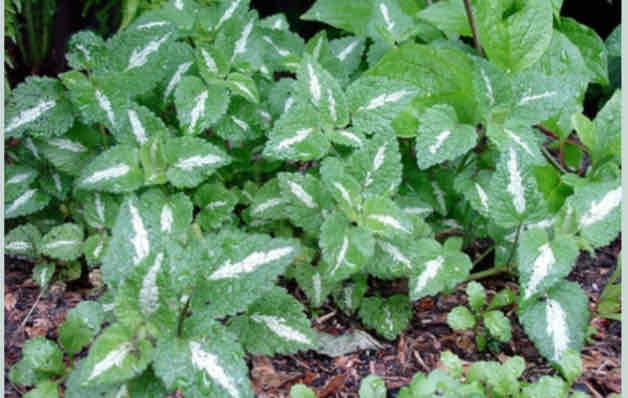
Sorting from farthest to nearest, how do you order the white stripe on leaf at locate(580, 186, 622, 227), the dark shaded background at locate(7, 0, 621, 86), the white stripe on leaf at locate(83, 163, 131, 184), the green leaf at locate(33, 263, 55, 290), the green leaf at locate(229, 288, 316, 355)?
the dark shaded background at locate(7, 0, 621, 86) → the green leaf at locate(33, 263, 55, 290) → the white stripe on leaf at locate(83, 163, 131, 184) → the white stripe on leaf at locate(580, 186, 622, 227) → the green leaf at locate(229, 288, 316, 355)

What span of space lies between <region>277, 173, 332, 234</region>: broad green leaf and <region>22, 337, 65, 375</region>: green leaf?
661 millimetres

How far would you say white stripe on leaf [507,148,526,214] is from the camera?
65.0 inches

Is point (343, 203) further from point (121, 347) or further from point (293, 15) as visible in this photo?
point (293, 15)

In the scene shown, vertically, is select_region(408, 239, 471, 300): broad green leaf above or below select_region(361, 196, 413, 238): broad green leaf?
below

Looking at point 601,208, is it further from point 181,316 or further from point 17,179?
point 17,179

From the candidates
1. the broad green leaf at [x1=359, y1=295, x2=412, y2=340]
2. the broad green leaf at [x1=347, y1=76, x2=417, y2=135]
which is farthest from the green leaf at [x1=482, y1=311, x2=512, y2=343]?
the broad green leaf at [x1=347, y1=76, x2=417, y2=135]

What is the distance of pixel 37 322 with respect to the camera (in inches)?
70.9

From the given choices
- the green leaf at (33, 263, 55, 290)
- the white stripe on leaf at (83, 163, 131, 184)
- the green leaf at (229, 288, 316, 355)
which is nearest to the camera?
the green leaf at (229, 288, 316, 355)

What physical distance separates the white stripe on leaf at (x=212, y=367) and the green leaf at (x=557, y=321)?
79cm

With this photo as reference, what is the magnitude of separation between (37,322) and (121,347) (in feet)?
2.16

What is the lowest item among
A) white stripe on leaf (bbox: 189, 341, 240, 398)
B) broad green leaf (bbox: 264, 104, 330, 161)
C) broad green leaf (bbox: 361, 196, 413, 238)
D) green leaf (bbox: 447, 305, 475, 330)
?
green leaf (bbox: 447, 305, 475, 330)

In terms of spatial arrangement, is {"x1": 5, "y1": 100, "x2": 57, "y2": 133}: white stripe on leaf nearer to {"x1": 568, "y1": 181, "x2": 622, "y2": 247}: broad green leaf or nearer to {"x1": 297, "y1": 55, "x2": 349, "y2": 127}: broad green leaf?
{"x1": 297, "y1": 55, "x2": 349, "y2": 127}: broad green leaf

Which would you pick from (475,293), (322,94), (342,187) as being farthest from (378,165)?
(475,293)

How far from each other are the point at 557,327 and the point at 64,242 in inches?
54.2
